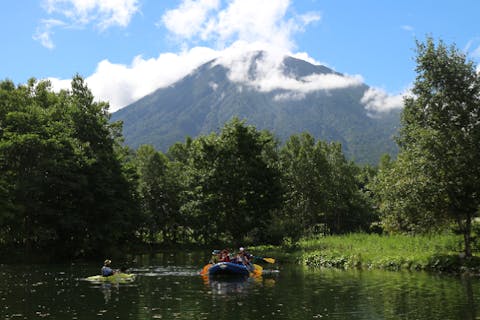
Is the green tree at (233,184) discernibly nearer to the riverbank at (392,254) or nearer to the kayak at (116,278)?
the riverbank at (392,254)

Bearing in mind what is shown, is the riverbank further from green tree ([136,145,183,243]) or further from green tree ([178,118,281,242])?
green tree ([136,145,183,243])

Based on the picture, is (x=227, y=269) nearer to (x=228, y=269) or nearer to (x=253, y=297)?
(x=228, y=269)

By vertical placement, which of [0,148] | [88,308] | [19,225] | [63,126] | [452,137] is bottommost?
[88,308]

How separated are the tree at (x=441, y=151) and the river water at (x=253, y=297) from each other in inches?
174

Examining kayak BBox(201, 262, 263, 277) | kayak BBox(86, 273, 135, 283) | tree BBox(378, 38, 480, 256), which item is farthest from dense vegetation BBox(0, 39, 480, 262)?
kayak BBox(86, 273, 135, 283)

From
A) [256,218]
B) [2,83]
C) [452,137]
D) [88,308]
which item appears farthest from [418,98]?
[2,83]

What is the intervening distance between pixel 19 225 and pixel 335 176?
43896 millimetres

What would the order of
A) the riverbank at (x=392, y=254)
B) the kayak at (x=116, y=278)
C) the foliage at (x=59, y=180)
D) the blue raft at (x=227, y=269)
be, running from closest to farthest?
1. the kayak at (x=116, y=278)
2. the riverbank at (x=392, y=254)
3. the blue raft at (x=227, y=269)
4. the foliage at (x=59, y=180)

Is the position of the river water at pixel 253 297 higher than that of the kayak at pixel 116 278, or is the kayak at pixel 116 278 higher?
the kayak at pixel 116 278

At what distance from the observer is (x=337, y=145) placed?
76500mm

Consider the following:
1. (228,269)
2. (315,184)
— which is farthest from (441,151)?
(315,184)

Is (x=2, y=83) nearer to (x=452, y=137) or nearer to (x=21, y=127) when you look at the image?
(x=21, y=127)

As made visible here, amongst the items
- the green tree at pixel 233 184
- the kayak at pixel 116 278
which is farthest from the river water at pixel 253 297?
the green tree at pixel 233 184

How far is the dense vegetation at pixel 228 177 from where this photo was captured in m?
28.6
